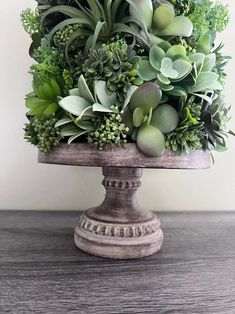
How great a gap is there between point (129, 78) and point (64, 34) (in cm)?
10

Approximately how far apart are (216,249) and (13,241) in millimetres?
275

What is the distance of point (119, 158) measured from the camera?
34 centimetres

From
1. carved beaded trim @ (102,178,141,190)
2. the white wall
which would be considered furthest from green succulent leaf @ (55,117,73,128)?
the white wall

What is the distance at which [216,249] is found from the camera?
0.45m

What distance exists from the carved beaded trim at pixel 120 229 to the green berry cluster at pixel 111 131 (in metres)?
0.10

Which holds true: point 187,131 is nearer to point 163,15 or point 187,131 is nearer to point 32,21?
point 163,15

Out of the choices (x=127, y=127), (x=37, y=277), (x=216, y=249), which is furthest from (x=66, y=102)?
(x=216, y=249)

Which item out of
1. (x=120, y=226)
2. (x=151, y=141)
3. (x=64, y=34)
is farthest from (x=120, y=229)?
(x=64, y=34)

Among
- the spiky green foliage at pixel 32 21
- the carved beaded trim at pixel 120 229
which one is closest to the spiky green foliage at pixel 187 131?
the carved beaded trim at pixel 120 229

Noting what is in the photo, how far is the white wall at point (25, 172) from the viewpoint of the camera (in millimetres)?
619

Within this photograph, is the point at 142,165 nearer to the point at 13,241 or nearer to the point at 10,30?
the point at 13,241

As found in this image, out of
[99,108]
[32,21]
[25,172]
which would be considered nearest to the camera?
[99,108]

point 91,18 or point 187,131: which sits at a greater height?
point 91,18

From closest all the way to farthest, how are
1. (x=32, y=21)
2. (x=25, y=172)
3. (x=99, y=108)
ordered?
(x=99, y=108), (x=32, y=21), (x=25, y=172)
